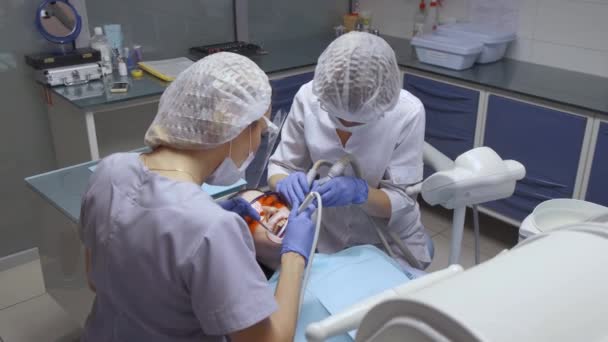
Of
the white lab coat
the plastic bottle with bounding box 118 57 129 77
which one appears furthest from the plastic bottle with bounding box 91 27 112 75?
the white lab coat

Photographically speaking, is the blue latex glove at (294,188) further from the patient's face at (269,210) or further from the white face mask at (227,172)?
the white face mask at (227,172)

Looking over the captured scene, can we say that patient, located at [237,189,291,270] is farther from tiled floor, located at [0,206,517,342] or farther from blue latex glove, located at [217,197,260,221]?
tiled floor, located at [0,206,517,342]

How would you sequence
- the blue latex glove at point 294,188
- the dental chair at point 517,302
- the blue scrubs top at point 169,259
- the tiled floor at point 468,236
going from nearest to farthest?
the dental chair at point 517,302 → the blue scrubs top at point 169,259 → the blue latex glove at point 294,188 → the tiled floor at point 468,236

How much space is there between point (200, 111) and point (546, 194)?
219cm

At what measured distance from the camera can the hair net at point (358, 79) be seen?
1.51m

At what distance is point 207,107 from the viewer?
1144 mm

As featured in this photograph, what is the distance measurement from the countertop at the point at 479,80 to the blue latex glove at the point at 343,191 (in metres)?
1.31

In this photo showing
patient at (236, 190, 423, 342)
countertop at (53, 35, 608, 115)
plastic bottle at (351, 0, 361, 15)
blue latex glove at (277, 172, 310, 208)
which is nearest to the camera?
patient at (236, 190, 423, 342)

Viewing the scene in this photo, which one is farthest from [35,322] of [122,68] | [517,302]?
[517,302]

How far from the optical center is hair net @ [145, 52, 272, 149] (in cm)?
113

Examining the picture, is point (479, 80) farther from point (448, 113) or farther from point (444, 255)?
point (444, 255)

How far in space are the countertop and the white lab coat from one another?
3.50ft

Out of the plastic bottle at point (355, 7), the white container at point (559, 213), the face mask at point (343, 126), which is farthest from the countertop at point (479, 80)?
the white container at point (559, 213)

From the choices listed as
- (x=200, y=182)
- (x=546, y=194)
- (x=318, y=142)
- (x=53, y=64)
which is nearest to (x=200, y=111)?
(x=200, y=182)
